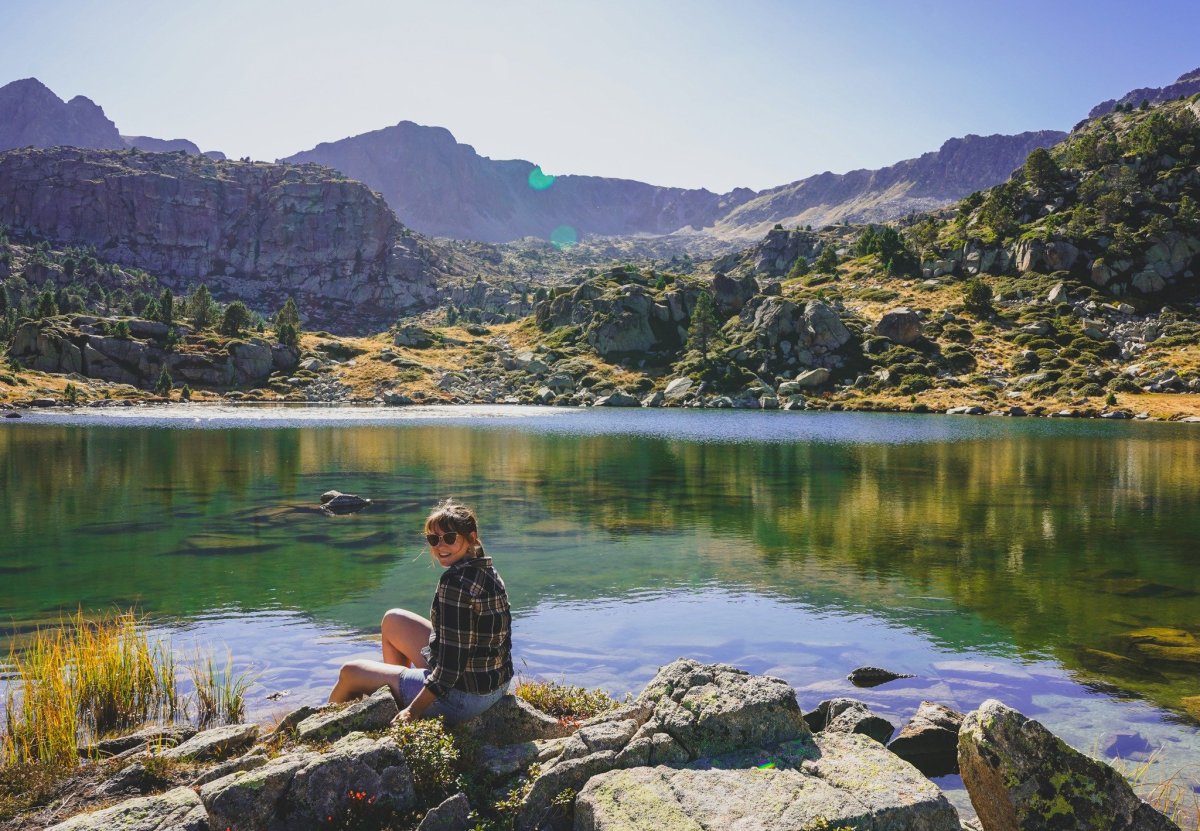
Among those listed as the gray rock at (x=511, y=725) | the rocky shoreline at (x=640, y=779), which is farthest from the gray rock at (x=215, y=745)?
the gray rock at (x=511, y=725)

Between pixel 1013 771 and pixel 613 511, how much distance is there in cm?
2685

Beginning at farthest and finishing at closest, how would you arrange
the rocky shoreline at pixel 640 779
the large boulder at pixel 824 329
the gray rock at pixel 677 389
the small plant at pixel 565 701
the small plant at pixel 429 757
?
the large boulder at pixel 824 329, the gray rock at pixel 677 389, the small plant at pixel 565 701, the small plant at pixel 429 757, the rocky shoreline at pixel 640 779

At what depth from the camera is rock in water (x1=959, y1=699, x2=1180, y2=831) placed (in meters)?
6.55

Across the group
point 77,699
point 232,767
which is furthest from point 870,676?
point 77,699

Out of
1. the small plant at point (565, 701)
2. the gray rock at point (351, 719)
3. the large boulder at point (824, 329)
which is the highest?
the large boulder at point (824, 329)

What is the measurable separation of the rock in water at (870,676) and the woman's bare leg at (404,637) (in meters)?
8.89

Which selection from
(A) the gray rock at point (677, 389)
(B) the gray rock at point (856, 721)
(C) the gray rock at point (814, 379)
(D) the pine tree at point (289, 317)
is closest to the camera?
(B) the gray rock at point (856, 721)

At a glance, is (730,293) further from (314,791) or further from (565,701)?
(314,791)

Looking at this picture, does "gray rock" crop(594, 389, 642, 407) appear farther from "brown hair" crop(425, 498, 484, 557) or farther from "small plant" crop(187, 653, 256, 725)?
"brown hair" crop(425, 498, 484, 557)

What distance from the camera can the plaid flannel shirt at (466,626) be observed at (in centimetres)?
869

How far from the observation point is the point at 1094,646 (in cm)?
1623

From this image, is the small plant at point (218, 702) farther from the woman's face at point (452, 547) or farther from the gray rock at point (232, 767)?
the woman's face at point (452, 547)

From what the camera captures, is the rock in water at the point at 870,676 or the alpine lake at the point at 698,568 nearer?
the rock in water at the point at 870,676

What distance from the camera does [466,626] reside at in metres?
8.73
